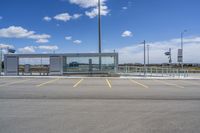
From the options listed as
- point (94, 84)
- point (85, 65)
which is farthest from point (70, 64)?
point (94, 84)

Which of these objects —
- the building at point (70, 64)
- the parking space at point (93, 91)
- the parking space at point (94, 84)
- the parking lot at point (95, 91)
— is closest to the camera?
the parking lot at point (95, 91)

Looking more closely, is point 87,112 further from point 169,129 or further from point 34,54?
point 34,54

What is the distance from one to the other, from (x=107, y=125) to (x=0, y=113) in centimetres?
380

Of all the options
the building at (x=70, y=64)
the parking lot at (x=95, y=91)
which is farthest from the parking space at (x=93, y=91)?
the building at (x=70, y=64)

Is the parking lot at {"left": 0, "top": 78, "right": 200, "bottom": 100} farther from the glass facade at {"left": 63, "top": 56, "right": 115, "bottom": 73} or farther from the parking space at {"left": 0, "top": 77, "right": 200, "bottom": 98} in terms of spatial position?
the glass facade at {"left": 63, "top": 56, "right": 115, "bottom": 73}

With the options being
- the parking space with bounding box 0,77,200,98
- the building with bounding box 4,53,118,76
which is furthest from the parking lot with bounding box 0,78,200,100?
the building with bounding box 4,53,118,76

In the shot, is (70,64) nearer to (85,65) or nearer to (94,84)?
(85,65)

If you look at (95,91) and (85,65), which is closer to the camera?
(95,91)

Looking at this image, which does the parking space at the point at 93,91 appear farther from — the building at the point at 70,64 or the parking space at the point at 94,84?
the building at the point at 70,64

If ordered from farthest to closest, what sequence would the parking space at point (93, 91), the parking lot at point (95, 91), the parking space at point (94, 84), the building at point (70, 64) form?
the building at point (70, 64)
the parking space at point (94, 84)
the parking space at point (93, 91)
the parking lot at point (95, 91)

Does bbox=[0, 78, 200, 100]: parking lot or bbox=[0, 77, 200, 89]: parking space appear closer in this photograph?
Result: bbox=[0, 78, 200, 100]: parking lot

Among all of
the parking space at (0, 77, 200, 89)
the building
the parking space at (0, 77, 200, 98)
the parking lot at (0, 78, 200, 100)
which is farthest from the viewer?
the building

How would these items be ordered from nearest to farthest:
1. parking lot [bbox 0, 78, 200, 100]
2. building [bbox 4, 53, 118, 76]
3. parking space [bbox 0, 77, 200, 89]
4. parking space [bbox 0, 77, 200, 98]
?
1. parking lot [bbox 0, 78, 200, 100]
2. parking space [bbox 0, 77, 200, 98]
3. parking space [bbox 0, 77, 200, 89]
4. building [bbox 4, 53, 118, 76]

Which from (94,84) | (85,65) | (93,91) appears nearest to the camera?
(93,91)
